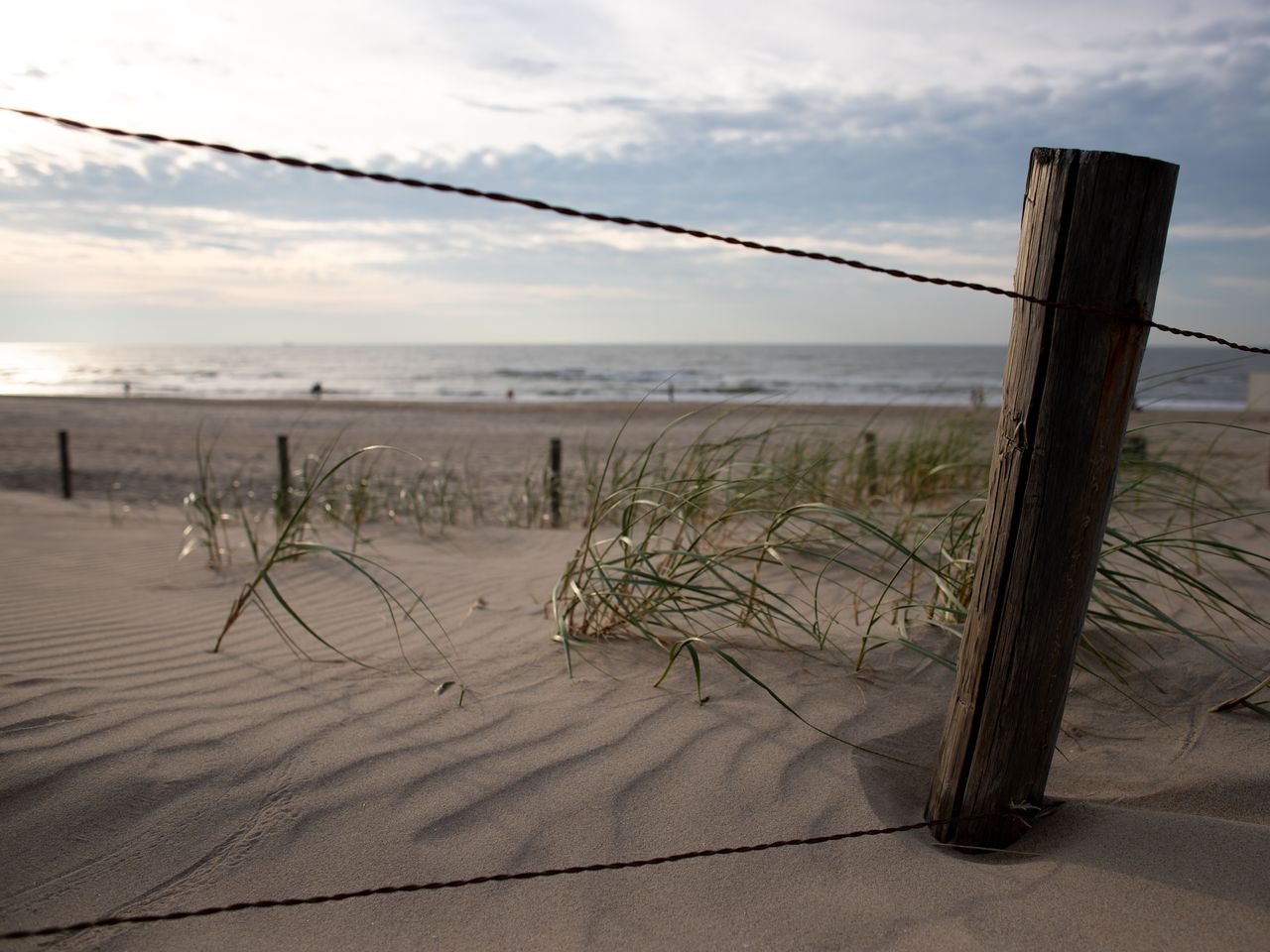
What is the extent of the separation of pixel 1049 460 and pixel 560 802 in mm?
1337

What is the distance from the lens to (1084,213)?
1612 mm

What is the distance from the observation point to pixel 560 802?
2.07 m

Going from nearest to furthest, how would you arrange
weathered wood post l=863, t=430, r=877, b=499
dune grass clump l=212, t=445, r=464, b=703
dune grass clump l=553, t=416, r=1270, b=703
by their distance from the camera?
dune grass clump l=553, t=416, r=1270, b=703 → dune grass clump l=212, t=445, r=464, b=703 → weathered wood post l=863, t=430, r=877, b=499

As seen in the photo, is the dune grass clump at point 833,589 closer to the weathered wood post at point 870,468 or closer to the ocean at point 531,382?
the weathered wood post at point 870,468

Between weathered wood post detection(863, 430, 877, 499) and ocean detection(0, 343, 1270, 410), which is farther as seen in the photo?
ocean detection(0, 343, 1270, 410)

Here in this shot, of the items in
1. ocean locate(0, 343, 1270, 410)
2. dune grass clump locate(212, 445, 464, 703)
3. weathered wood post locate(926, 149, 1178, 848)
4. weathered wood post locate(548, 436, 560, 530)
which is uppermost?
weathered wood post locate(926, 149, 1178, 848)

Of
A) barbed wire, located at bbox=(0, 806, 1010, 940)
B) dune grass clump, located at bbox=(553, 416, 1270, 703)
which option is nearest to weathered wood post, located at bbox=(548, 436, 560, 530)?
dune grass clump, located at bbox=(553, 416, 1270, 703)

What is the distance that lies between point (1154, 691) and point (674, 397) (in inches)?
1105

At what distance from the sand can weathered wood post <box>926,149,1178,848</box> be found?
0.21m

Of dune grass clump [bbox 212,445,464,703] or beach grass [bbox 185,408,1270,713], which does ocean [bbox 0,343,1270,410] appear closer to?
beach grass [bbox 185,408,1270,713]

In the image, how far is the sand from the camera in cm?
169

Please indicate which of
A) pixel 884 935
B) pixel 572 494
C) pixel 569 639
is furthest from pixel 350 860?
pixel 572 494

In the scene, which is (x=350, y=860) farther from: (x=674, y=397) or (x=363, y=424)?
(x=674, y=397)

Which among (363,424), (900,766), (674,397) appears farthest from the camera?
(674,397)
